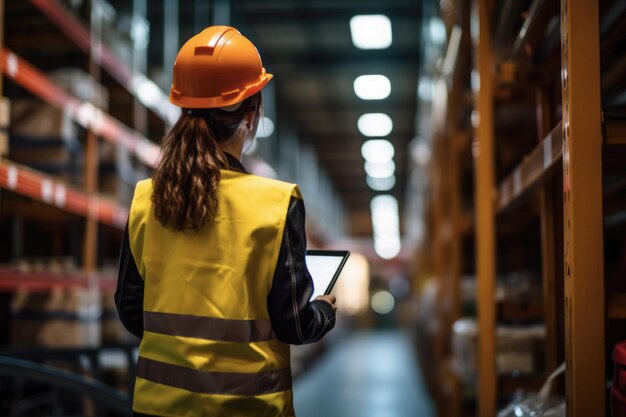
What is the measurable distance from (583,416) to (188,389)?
3.64 feet

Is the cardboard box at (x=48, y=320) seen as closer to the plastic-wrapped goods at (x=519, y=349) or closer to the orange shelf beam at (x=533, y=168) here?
the plastic-wrapped goods at (x=519, y=349)

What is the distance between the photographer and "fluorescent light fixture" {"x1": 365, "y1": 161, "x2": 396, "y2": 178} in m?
25.9

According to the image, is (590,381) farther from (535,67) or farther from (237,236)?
(535,67)

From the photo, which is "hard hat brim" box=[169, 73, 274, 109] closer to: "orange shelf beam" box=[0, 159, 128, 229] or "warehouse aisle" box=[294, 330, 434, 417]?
"orange shelf beam" box=[0, 159, 128, 229]

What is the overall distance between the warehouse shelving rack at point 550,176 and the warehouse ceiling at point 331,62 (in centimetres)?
534

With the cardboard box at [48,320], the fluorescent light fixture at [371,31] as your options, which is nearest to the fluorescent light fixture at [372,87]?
the fluorescent light fixture at [371,31]

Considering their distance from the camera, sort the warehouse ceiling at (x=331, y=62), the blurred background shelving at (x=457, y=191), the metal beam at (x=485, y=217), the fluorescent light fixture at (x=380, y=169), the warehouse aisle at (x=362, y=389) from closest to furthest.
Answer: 1. the blurred background shelving at (x=457, y=191)
2. the metal beam at (x=485, y=217)
3. the warehouse aisle at (x=362, y=389)
4. the warehouse ceiling at (x=331, y=62)
5. the fluorescent light fixture at (x=380, y=169)

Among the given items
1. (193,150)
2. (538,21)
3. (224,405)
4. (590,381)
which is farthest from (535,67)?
(224,405)

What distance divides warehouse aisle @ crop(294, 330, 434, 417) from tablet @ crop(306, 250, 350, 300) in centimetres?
604

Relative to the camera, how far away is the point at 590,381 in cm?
215

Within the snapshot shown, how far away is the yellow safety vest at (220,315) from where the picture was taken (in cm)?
189

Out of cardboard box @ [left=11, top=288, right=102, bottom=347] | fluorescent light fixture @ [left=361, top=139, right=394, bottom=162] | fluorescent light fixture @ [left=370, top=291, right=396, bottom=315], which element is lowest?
fluorescent light fixture @ [left=370, top=291, right=396, bottom=315]

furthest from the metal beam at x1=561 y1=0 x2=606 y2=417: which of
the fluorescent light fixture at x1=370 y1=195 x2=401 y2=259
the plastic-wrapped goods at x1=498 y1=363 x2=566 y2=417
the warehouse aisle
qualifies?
the fluorescent light fixture at x1=370 y1=195 x2=401 y2=259

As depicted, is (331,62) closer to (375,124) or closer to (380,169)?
(375,124)
